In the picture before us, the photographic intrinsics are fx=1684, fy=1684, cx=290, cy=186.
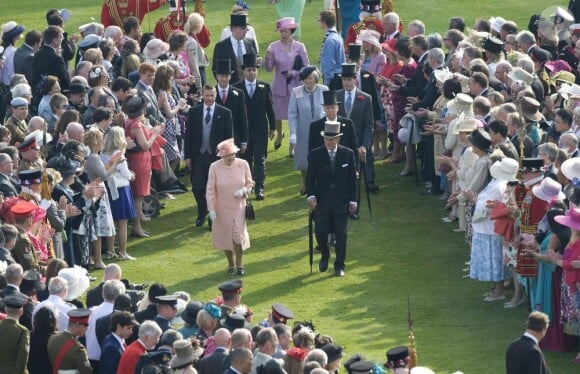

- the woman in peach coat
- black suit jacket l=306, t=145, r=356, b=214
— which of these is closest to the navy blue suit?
the woman in peach coat

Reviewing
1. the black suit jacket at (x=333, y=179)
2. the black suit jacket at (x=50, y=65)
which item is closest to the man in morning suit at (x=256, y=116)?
the black suit jacket at (x=50, y=65)

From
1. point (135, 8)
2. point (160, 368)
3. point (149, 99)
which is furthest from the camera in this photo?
point (135, 8)

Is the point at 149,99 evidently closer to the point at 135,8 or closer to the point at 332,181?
the point at 332,181

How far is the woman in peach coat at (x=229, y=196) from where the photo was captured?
22.1m

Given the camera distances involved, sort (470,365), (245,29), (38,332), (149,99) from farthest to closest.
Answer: (245,29)
(149,99)
(470,365)
(38,332)

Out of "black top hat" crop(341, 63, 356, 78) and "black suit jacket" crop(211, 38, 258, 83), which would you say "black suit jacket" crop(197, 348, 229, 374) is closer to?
"black top hat" crop(341, 63, 356, 78)

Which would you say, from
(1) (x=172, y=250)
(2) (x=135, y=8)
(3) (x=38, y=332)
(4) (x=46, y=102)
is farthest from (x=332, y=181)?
(2) (x=135, y=8)

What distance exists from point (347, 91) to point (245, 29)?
130 inches

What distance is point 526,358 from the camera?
16453mm

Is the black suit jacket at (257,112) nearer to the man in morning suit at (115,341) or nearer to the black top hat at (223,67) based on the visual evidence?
the black top hat at (223,67)

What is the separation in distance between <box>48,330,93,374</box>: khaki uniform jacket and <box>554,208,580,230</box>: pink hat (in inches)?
216

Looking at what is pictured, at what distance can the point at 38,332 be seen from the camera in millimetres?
17094

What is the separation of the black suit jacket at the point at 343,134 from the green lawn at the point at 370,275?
1.43 meters

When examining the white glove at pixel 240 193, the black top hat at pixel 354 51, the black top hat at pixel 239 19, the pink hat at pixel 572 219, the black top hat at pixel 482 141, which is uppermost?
the black top hat at pixel 239 19
